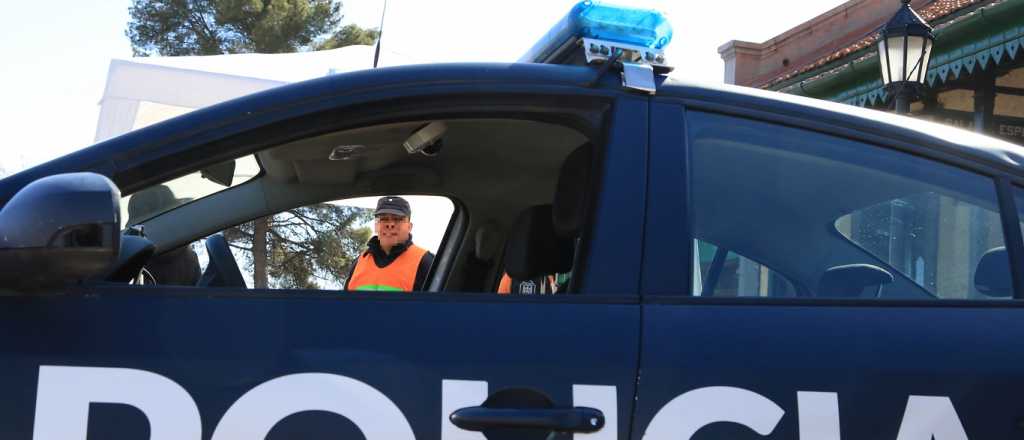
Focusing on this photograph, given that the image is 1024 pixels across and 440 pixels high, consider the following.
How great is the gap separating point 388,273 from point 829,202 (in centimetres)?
218

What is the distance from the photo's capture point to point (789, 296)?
2.00m

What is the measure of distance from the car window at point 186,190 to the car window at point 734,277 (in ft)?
3.59

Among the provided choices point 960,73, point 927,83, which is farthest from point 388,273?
point 927,83

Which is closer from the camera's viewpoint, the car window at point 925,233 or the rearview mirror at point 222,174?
the car window at point 925,233

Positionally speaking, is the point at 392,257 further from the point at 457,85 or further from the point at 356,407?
the point at 356,407

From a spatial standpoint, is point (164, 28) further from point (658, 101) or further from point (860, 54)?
point (658, 101)

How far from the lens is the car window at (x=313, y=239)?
9.58ft

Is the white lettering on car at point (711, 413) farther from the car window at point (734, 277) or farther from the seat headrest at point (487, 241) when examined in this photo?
the seat headrest at point (487, 241)

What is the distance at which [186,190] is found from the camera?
264 cm

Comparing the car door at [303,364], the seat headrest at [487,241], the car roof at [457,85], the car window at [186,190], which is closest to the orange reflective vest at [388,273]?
the seat headrest at [487,241]

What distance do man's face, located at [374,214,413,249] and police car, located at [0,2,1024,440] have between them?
167 centimetres

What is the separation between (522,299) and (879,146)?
0.77 m

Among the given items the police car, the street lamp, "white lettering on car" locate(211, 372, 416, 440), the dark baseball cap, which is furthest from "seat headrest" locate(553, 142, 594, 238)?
the street lamp

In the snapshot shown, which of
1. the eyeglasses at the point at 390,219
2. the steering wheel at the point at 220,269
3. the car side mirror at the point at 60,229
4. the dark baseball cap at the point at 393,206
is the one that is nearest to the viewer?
the car side mirror at the point at 60,229
